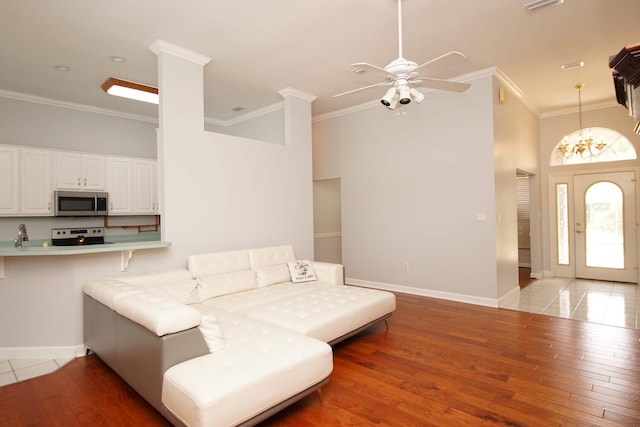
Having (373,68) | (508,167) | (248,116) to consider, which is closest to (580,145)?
(508,167)

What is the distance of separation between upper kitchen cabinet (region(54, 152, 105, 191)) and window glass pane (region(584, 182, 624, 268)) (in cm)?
856

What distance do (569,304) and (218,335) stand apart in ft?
16.1

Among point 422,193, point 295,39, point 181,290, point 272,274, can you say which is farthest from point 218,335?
point 422,193

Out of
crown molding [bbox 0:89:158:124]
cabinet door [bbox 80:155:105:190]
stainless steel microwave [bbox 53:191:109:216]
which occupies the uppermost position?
crown molding [bbox 0:89:158:124]

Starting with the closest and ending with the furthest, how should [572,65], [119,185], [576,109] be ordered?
[572,65] < [119,185] < [576,109]

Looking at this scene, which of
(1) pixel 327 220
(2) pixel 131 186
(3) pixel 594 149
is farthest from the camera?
(1) pixel 327 220

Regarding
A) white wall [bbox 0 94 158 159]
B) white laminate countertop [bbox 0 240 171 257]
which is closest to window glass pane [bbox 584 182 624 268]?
white laminate countertop [bbox 0 240 171 257]

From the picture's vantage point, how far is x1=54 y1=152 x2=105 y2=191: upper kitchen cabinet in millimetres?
5164

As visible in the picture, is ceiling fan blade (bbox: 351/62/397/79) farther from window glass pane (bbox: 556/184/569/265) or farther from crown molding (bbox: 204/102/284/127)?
window glass pane (bbox: 556/184/569/265)

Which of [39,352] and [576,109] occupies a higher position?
[576,109]

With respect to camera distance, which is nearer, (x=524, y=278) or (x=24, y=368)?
(x=24, y=368)

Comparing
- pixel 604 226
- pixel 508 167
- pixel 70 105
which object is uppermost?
pixel 70 105

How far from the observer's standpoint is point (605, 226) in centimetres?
628

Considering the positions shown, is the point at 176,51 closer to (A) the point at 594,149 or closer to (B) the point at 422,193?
(B) the point at 422,193
